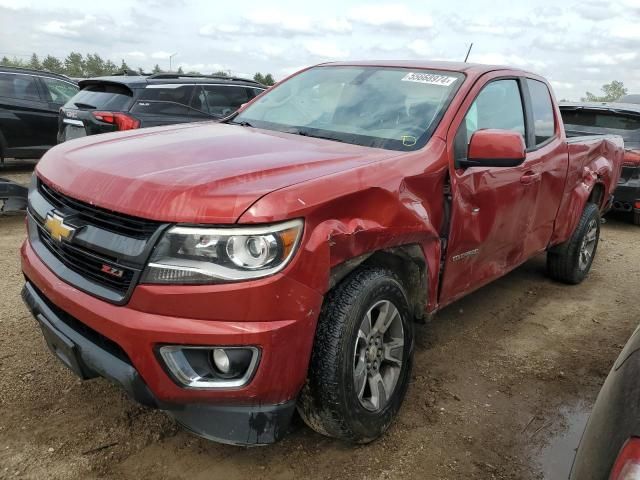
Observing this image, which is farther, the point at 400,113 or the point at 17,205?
the point at 17,205

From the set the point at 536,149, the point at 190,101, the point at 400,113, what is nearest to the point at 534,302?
the point at 536,149

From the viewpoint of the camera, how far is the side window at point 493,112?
10.1 ft

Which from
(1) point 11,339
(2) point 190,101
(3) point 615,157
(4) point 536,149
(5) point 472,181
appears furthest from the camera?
(2) point 190,101

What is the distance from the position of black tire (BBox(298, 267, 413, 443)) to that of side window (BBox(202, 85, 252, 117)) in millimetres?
5717

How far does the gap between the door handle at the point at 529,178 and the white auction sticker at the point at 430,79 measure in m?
0.82

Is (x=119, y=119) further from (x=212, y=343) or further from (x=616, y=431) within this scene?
(x=616, y=431)

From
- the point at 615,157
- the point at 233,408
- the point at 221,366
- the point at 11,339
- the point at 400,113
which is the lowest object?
the point at 11,339

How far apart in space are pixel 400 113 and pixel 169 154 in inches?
52.2

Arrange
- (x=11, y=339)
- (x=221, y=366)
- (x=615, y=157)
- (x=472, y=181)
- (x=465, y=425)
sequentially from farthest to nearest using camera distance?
(x=615, y=157)
(x=11, y=339)
(x=472, y=181)
(x=465, y=425)
(x=221, y=366)

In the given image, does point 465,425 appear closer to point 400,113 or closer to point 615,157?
point 400,113

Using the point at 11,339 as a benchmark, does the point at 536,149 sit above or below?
above

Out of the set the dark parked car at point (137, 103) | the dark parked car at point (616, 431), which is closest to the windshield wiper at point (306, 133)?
the dark parked car at point (616, 431)

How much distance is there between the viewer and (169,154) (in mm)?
2479

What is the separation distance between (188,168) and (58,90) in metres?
8.48
